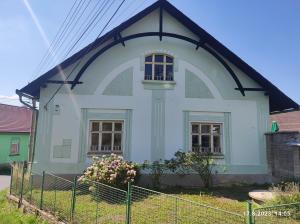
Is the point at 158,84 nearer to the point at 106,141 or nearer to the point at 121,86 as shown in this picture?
the point at 121,86

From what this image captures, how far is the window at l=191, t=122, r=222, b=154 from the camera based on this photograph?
1246 cm

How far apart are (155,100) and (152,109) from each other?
386mm

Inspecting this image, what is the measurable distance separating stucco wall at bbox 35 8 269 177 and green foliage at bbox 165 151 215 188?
2.49ft

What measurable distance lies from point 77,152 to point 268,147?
24.9 feet

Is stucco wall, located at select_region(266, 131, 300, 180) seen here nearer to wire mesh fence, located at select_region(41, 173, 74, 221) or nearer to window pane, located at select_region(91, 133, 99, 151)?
window pane, located at select_region(91, 133, 99, 151)

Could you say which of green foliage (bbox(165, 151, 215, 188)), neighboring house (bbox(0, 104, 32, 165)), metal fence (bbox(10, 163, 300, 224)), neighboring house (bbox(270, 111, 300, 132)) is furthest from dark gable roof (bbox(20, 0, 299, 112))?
neighboring house (bbox(0, 104, 32, 165))

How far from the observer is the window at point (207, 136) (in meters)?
12.5

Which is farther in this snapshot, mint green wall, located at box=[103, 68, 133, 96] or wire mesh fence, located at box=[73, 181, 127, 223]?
mint green wall, located at box=[103, 68, 133, 96]

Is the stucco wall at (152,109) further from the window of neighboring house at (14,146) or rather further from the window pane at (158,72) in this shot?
the window of neighboring house at (14,146)

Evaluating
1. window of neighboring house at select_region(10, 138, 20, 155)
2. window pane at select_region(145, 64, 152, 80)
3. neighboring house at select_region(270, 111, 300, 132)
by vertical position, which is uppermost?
window pane at select_region(145, 64, 152, 80)

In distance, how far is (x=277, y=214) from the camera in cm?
490

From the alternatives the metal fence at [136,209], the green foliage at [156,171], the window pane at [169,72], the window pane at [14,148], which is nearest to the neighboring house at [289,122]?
the window pane at [169,72]

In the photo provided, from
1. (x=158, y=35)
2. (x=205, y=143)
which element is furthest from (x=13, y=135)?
(x=205, y=143)

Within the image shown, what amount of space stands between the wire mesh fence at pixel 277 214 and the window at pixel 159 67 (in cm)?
800
